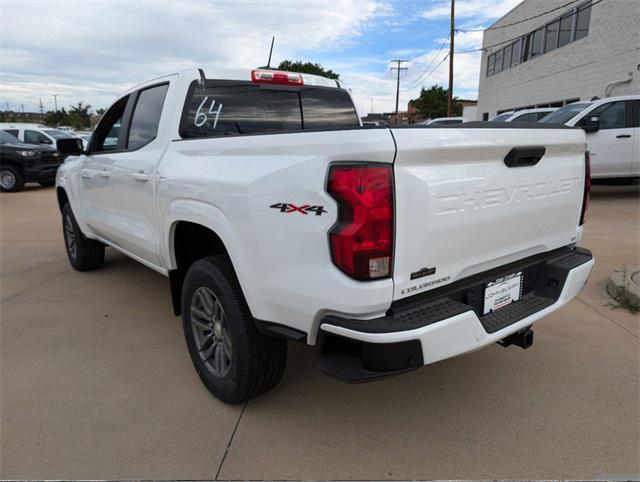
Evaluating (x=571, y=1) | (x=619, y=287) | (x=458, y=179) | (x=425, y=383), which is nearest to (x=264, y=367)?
(x=425, y=383)

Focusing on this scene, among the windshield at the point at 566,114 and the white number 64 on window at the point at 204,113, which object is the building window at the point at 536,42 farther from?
the white number 64 on window at the point at 204,113

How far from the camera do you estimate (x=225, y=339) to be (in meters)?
2.65

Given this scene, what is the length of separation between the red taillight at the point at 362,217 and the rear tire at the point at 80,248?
13.6ft

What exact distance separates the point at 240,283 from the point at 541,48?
87.1ft

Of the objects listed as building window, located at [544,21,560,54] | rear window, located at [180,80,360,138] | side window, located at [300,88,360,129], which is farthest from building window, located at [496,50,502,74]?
rear window, located at [180,80,360,138]

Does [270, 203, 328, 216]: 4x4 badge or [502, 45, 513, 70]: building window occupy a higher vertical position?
[502, 45, 513, 70]: building window

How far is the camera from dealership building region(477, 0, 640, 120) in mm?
17078

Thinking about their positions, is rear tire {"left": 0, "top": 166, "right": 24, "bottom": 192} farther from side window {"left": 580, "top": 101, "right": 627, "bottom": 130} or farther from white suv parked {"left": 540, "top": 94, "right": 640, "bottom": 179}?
side window {"left": 580, "top": 101, "right": 627, "bottom": 130}

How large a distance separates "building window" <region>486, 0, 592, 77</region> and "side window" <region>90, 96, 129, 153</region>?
2153 centimetres

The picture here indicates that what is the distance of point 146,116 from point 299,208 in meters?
2.18

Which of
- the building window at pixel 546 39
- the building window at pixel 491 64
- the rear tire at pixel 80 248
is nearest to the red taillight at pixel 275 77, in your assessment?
the rear tire at pixel 80 248

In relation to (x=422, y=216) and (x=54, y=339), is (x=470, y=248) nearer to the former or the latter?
(x=422, y=216)

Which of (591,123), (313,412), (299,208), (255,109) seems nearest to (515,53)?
(591,123)

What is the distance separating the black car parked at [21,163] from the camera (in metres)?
12.8
